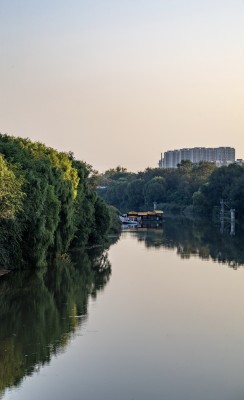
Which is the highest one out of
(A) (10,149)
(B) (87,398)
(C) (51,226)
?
(A) (10,149)

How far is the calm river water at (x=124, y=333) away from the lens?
59.3 feet

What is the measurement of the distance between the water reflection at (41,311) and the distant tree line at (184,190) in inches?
2269

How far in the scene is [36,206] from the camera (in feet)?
122

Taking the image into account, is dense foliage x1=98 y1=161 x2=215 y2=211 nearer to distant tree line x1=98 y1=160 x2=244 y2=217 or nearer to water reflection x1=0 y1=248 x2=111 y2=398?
distant tree line x1=98 y1=160 x2=244 y2=217

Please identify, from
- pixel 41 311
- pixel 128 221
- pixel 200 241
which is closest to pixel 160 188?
pixel 128 221

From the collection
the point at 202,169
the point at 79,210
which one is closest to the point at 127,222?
the point at 79,210

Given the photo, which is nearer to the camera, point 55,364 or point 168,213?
point 55,364

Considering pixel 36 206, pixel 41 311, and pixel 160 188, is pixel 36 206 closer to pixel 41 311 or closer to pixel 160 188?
pixel 41 311

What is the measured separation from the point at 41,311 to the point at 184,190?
333 ft

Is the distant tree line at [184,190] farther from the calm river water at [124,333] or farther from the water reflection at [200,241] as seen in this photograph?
the calm river water at [124,333]

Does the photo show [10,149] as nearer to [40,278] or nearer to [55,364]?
[40,278]

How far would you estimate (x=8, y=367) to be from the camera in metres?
19.5

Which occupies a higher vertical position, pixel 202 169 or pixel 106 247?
pixel 202 169

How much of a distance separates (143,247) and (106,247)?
3.27 meters
